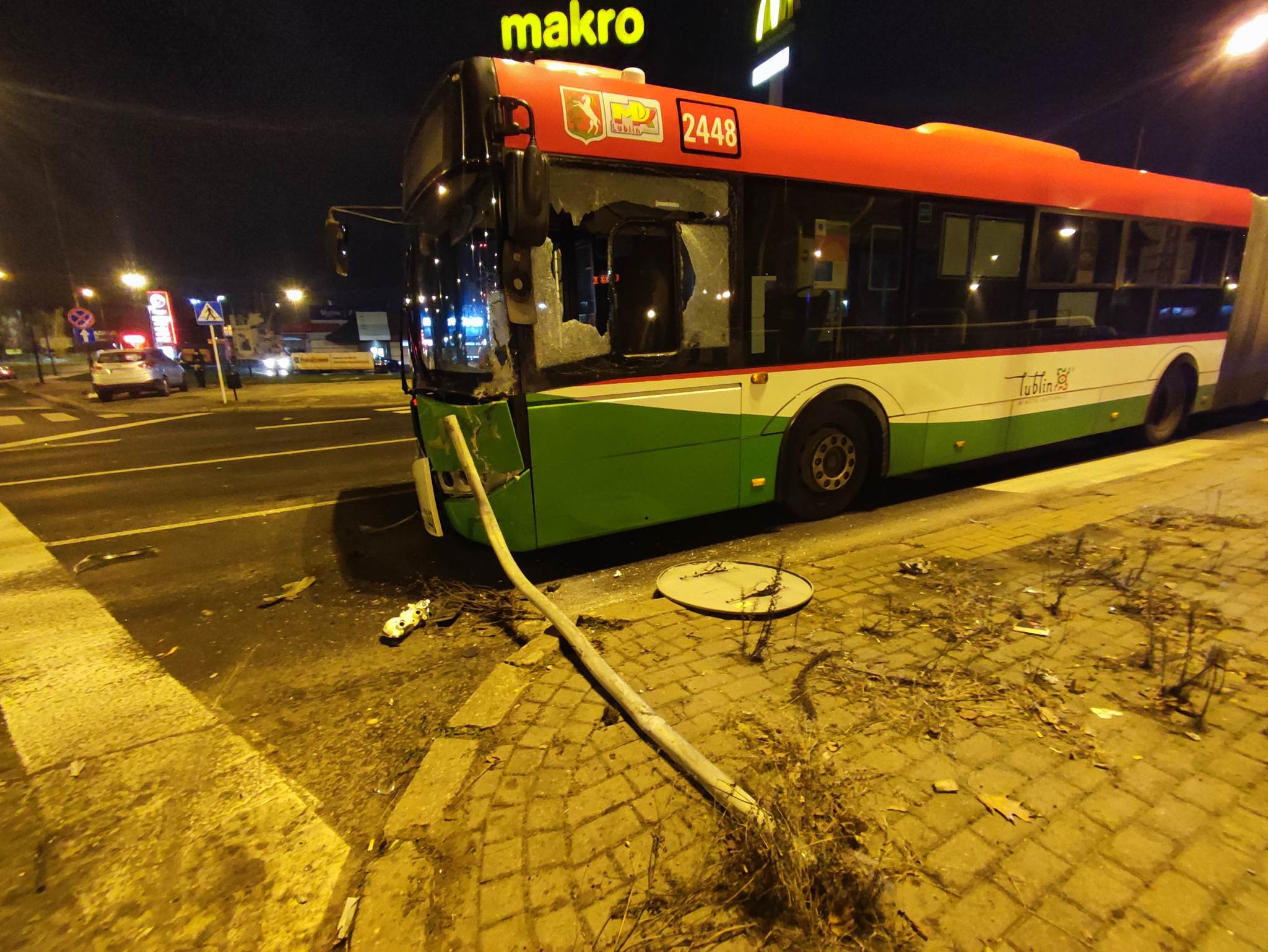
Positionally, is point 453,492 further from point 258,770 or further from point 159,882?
point 159,882

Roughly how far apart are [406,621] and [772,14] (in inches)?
733

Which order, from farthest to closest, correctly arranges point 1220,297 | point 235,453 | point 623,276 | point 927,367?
point 235,453
point 1220,297
point 927,367
point 623,276

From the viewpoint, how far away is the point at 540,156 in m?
3.47

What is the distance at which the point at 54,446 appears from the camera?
11.1 meters

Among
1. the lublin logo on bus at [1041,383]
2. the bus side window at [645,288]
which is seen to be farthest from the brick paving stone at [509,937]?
the lublin logo on bus at [1041,383]

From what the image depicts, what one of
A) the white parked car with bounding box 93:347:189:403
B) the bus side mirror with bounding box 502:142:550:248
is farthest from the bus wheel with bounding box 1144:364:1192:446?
the white parked car with bounding box 93:347:189:403

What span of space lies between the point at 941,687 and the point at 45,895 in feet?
12.4

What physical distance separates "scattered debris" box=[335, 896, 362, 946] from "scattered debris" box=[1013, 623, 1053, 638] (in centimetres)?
355

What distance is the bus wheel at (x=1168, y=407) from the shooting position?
8.58m

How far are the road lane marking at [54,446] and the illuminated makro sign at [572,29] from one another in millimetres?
17187

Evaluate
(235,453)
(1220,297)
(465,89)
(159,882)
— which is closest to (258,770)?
(159,882)

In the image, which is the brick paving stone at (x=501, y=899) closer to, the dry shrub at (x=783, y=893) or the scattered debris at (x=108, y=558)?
the dry shrub at (x=783, y=893)

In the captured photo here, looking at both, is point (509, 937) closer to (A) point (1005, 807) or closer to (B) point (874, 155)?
(A) point (1005, 807)

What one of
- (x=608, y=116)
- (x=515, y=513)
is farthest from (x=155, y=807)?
(x=608, y=116)
